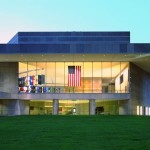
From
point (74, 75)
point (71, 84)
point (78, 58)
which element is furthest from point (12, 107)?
point (78, 58)

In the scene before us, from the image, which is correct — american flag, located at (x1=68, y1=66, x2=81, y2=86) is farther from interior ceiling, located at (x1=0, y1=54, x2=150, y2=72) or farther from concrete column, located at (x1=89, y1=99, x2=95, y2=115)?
concrete column, located at (x1=89, y1=99, x2=95, y2=115)

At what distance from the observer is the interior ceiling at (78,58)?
4900 cm

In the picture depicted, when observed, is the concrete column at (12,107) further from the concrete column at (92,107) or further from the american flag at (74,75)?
the concrete column at (92,107)

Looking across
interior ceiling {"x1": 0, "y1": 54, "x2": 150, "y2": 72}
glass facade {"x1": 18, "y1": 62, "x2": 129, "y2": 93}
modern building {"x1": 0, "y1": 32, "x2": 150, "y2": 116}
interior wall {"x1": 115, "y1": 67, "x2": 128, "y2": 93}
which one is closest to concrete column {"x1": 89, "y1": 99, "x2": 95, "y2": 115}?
modern building {"x1": 0, "y1": 32, "x2": 150, "y2": 116}

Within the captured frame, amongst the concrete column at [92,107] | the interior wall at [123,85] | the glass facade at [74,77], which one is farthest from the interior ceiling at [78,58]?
the concrete column at [92,107]

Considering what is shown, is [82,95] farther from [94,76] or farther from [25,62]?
[25,62]

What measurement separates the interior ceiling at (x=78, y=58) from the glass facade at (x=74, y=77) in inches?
48.1

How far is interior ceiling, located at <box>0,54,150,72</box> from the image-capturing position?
49000 millimetres

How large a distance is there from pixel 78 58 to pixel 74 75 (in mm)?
3590

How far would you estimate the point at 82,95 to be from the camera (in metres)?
53.1

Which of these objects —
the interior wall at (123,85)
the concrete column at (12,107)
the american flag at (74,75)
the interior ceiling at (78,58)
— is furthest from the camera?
the american flag at (74,75)

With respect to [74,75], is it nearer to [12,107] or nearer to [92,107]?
[92,107]
